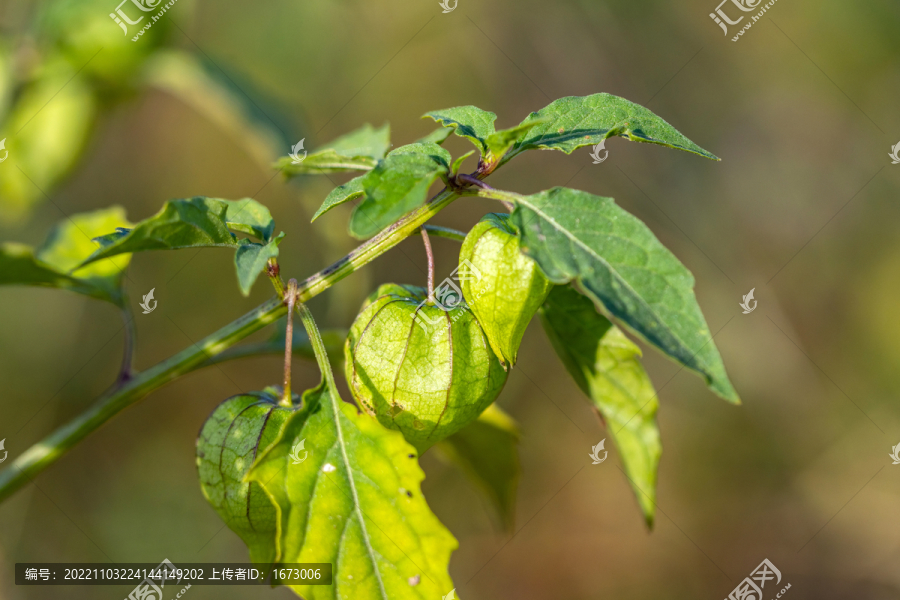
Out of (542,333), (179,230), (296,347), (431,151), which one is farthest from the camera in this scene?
(542,333)

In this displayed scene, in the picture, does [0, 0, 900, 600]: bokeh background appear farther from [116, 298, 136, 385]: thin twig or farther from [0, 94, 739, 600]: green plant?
[0, 94, 739, 600]: green plant

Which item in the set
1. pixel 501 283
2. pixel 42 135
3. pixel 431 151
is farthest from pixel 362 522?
pixel 42 135

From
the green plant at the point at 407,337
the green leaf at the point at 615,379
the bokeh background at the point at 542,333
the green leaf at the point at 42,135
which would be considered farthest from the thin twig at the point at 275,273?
the bokeh background at the point at 542,333

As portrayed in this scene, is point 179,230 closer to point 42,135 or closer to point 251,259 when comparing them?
point 251,259

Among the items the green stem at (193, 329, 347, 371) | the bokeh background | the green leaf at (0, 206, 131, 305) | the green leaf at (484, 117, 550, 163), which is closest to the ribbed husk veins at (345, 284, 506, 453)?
the green leaf at (484, 117, 550, 163)

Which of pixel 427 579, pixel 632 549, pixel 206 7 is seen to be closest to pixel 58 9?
pixel 427 579
